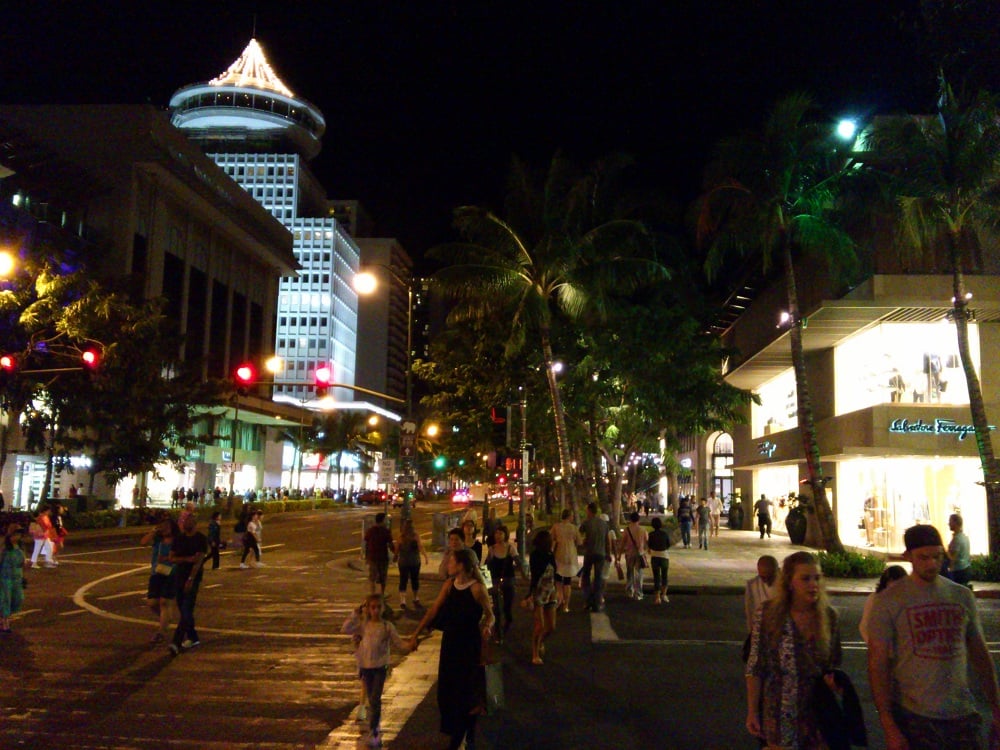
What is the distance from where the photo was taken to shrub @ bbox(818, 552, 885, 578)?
70.9ft

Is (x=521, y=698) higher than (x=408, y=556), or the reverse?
(x=408, y=556)

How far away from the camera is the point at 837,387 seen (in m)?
31.4

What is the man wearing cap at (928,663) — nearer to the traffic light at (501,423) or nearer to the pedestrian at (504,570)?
the pedestrian at (504,570)

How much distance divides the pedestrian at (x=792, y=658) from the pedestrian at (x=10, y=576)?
1137 cm

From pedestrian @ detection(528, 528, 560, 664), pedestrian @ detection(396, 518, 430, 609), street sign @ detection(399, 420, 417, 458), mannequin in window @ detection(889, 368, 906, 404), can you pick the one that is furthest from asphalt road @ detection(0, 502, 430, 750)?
mannequin in window @ detection(889, 368, 906, 404)

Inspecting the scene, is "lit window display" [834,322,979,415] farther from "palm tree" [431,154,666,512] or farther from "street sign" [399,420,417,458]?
"street sign" [399,420,417,458]

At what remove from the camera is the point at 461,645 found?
6.70 metres

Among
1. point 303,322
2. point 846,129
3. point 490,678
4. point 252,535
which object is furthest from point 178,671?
point 303,322

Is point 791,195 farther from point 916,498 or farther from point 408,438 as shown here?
point 408,438

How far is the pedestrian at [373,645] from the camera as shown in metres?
7.55

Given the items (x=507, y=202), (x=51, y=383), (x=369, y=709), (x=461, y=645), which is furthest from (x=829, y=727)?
(x=51, y=383)

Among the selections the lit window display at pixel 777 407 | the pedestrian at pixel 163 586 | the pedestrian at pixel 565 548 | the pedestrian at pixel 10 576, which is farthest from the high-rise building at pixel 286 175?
the pedestrian at pixel 163 586

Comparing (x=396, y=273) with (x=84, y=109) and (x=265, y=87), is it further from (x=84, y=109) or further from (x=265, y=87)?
(x=265, y=87)

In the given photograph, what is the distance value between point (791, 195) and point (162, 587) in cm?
1765
